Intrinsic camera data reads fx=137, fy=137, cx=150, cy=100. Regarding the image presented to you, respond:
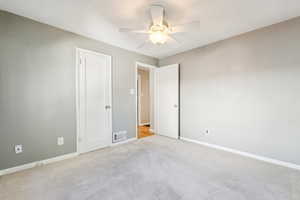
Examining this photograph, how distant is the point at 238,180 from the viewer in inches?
74.2

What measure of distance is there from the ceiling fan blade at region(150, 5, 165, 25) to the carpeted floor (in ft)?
7.32

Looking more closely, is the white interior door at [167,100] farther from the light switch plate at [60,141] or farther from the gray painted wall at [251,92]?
the light switch plate at [60,141]

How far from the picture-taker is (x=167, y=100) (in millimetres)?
4055

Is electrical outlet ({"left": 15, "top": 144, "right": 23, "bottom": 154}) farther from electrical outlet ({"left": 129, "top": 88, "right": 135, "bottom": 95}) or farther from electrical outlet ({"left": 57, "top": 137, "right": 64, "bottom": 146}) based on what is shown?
electrical outlet ({"left": 129, "top": 88, "right": 135, "bottom": 95})

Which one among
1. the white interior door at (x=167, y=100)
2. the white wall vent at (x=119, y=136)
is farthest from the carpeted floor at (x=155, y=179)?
the white interior door at (x=167, y=100)

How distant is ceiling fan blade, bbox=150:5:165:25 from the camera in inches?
72.4

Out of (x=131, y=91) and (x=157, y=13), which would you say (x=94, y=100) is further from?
(x=157, y=13)

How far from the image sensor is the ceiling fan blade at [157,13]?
72.4 inches

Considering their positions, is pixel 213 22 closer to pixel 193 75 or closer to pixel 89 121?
pixel 193 75

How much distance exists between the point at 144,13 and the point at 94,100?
1962mm

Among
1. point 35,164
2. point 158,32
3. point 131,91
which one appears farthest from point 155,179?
point 131,91

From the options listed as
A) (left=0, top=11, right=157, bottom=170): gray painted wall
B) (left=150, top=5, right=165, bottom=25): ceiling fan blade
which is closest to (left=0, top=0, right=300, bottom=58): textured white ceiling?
(left=150, top=5, right=165, bottom=25): ceiling fan blade

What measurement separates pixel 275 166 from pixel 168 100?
8.46ft

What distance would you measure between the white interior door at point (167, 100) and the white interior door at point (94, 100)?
1.62m
